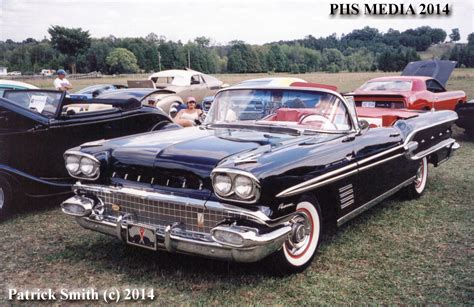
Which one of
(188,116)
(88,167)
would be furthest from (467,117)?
(88,167)

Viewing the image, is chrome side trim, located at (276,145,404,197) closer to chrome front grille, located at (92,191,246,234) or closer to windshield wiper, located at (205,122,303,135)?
chrome front grille, located at (92,191,246,234)

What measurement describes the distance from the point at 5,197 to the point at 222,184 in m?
3.00

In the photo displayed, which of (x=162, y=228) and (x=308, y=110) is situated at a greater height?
(x=308, y=110)

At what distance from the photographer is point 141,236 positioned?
125 inches

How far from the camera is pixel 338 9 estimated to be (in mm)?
5195

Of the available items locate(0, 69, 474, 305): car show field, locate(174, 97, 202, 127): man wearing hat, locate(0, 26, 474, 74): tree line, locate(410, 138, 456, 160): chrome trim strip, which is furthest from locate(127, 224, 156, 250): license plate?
locate(0, 26, 474, 74): tree line

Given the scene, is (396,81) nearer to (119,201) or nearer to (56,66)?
(119,201)

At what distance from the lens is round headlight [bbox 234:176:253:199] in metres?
2.87

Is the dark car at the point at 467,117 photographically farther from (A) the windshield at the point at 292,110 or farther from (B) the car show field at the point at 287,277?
(A) the windshield at the point at 292,110

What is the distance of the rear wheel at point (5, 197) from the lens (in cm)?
479

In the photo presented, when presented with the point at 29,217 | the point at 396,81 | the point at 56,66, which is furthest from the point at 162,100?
the point at 56,66

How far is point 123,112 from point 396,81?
5980 millimetres

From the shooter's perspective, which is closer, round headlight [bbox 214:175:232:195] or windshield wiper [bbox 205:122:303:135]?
round headlight [bbox 214:175:232:195]

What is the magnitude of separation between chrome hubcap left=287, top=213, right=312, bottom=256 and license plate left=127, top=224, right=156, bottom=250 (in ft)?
3.13
